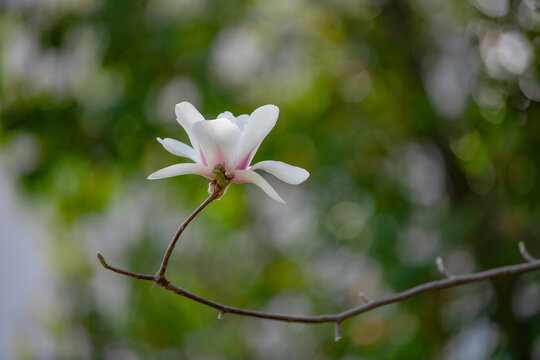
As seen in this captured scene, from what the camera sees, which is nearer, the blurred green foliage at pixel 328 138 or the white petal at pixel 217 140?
the white petal at pixel 217 140

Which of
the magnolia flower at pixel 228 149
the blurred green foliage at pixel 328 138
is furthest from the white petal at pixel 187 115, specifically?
the blurred green foliage at pixel 328 138

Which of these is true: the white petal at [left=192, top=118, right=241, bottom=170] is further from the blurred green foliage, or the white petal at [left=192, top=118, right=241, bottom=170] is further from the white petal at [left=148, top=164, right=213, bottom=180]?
the blurred green foliage

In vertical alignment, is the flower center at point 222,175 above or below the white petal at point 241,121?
below

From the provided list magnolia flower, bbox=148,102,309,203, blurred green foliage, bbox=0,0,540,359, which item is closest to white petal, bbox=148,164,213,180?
magnolia flower, bbox=148,102,309,203

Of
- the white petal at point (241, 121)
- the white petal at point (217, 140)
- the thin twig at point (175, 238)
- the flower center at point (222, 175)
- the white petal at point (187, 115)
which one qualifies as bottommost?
the thin twig at point (175, 238)

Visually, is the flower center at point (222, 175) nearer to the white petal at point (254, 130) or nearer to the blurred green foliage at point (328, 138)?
the white petal at point (254, 130)

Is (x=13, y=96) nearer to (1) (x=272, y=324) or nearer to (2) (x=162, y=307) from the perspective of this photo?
(2) (x=162, y=307)

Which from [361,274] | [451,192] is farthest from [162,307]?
[451,192]
